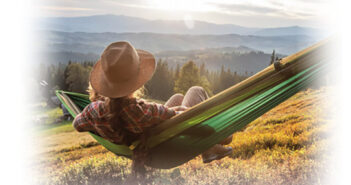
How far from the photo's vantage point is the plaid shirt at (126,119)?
1510mm

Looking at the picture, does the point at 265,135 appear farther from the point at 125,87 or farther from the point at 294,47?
the point at 125,87

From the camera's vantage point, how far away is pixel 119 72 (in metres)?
1.47

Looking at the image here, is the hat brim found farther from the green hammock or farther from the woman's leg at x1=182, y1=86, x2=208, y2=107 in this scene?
the woman's leg at x1=182, y1=86, x2=208, y2=107

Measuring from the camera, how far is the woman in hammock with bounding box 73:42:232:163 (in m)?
1.47

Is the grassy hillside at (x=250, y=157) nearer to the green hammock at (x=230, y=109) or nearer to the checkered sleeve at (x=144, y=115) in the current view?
the green hammock at (x=230, y=109)

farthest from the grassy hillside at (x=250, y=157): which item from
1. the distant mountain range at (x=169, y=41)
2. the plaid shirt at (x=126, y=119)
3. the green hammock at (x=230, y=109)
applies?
the distant mountain range at (x=169, y=41)

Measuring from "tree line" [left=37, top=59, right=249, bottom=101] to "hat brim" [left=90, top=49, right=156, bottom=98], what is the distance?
1.24 m

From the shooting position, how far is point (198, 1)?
2693 millimetres

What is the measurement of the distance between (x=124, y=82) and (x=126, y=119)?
190 mm

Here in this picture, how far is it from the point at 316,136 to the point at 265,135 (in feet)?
1.46

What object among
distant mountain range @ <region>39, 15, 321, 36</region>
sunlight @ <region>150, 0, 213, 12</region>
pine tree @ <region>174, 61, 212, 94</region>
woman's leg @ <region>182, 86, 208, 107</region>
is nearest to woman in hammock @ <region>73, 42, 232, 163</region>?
woman's leg @ <region>182, 86, 208, 107</region>

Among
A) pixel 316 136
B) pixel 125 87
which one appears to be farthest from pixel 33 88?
pixel 316 136

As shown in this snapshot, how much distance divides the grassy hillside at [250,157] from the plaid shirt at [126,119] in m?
0.44

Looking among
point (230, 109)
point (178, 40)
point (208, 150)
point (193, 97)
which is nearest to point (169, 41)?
point (178, 40)
